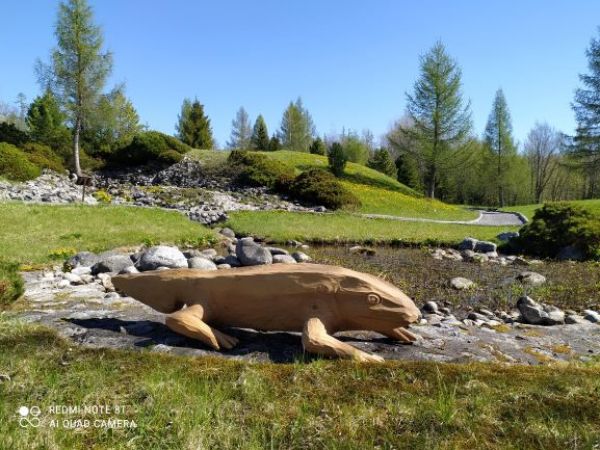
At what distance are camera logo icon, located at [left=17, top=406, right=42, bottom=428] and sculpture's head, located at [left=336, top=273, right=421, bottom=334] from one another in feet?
8.47

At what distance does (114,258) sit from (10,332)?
14.8 ft

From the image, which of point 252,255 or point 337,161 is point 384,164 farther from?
point 252,255

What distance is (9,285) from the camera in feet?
17.9

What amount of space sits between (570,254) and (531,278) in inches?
155

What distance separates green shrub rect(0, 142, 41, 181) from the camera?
21.0m

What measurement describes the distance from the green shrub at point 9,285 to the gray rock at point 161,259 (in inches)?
111

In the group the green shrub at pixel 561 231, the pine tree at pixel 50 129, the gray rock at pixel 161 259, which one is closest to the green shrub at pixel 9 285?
the gray rock at pixel 161 259

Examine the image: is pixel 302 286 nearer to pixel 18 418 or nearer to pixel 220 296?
pixel 220 296

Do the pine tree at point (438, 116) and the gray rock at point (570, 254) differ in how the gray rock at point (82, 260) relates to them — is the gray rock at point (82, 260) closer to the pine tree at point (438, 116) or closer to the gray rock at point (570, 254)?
the gray rock at point (570, 254)

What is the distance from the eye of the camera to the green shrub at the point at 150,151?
102 ft

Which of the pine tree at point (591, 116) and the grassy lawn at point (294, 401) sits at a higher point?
the pine tree at point (591, 116)

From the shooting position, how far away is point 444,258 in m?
12.5

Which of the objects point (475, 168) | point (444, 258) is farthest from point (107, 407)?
point (475, 168)

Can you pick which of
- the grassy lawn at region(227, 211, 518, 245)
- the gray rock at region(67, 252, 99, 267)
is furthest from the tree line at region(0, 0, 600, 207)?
the gray rock at region(67, 252, 99, 267)
